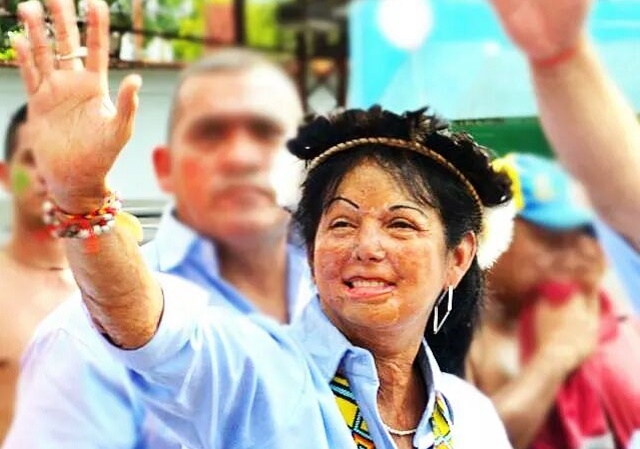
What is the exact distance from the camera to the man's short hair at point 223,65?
114 cm

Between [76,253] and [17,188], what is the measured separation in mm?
304

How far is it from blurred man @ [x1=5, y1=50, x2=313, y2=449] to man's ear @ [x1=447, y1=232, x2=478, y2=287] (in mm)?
141

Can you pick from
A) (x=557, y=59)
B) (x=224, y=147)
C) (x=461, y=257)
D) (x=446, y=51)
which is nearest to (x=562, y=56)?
(x=557, y=59)

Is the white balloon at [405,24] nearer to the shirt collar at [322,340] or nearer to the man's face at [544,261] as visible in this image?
the man's face at [544,261]

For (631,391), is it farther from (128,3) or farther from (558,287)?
(128,3)

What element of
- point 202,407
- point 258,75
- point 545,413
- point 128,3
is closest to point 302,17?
point 258,75

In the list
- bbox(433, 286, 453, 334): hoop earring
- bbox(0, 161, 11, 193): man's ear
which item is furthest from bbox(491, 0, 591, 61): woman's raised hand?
bbox(0, 161, 11, 193): man's ear

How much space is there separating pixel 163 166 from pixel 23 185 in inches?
7.2

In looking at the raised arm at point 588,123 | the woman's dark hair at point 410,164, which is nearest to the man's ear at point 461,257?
the woman's dark hair at point 410,164

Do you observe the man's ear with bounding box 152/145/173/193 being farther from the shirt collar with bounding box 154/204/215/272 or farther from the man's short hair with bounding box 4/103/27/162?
the man's short hair with bounding box 4/103/27/162

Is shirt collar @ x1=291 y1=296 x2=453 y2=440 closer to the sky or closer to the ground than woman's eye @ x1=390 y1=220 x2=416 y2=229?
closer to the ground

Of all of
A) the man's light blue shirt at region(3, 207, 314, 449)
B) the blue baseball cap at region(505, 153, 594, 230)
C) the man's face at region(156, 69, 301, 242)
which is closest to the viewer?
the man's light blue shirt at region(3, 207, 314, 449)

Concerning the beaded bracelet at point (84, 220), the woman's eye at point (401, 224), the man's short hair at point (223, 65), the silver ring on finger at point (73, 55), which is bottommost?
the woman's eye at point (401, 224)

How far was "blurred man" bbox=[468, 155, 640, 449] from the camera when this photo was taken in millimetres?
1396
